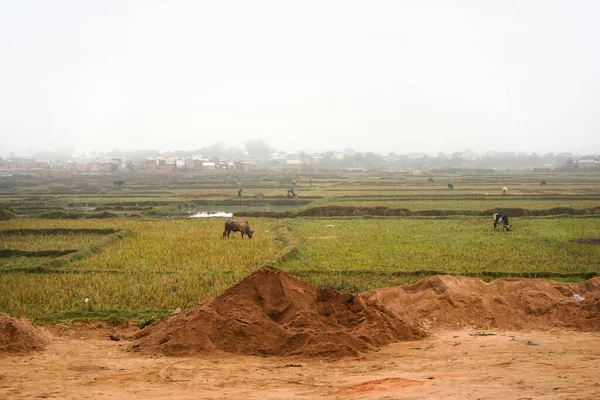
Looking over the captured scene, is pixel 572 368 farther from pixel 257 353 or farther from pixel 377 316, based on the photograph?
pixel 257 353

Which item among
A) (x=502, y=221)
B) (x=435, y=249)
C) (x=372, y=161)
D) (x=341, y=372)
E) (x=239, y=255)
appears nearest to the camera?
(x=341, y=372)

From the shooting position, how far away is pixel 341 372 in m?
8.25

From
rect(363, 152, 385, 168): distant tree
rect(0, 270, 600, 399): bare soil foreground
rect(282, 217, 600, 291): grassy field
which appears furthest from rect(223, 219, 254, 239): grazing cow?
rect(363, 152, 385, 168): distant tree

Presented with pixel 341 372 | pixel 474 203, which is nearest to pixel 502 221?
pixel 474 203

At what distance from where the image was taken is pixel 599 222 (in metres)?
26.9

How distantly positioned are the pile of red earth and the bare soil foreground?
2 centimetres

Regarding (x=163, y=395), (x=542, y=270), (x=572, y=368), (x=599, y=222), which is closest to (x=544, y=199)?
(x=599, y=222)

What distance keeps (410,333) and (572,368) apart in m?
3.30

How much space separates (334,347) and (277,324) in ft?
3.85

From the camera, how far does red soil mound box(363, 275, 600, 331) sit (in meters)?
11.1

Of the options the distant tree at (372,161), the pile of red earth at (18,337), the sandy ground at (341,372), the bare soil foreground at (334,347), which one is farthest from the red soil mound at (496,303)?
the distant tree at (372,161)

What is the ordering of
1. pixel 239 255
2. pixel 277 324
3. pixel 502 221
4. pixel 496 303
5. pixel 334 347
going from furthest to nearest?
pixel 502 221 → pixel 239 255 → pixel 496 303 → pixel 277 324 → pixel 334 347

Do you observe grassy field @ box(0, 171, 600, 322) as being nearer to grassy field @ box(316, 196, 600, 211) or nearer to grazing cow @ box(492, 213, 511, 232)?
grassy field @ box(316, 196, 600, 211)

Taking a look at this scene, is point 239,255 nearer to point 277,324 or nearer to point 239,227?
point 239,227
